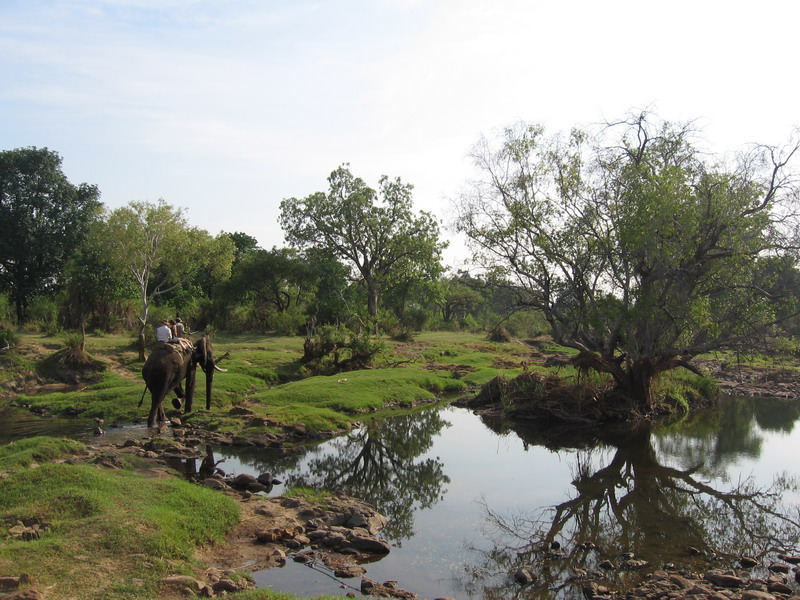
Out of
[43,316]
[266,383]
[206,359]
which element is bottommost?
[266,383]

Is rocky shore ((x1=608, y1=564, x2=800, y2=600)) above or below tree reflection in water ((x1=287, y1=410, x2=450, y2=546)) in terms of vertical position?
above

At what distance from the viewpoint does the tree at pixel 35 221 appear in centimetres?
3984

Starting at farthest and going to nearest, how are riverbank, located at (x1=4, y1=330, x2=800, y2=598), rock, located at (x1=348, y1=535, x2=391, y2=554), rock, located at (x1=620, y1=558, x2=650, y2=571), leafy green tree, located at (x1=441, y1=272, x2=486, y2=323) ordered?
leafy green tree, located at (x1=441, y1=272, x2=486, y2=323)
riverbank, located at (x1=4, y1=330, x2=800, y2=598)
rock, located at (x1=348, y1=535, x2=391, y2=554)
rock, located at (x1=620, y1=558, x2=650, y2=571)

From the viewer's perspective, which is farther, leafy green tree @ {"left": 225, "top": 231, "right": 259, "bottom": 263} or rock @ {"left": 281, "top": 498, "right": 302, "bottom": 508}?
leafy green tree @ {"left": 225, "top": 231, "right": 259, "bottom": 263}

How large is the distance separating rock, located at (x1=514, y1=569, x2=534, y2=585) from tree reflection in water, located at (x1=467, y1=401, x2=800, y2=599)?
0.40 feet

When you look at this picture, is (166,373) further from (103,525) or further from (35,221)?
(35,221)

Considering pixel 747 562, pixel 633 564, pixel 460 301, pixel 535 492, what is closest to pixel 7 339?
pixel 535 492

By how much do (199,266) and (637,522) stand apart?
30035mm

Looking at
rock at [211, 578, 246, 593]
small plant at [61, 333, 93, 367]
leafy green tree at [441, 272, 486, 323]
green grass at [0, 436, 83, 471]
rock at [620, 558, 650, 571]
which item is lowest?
rock at [620, 558, 650, 571]

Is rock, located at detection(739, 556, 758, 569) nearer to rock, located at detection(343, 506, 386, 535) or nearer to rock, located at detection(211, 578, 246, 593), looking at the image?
rock, located at detection(343, 506, 386, 535)

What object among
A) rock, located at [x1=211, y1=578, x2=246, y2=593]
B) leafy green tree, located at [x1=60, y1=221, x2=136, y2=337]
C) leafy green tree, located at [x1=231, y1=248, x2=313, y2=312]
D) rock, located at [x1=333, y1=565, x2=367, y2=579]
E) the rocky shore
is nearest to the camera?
rock, located at [x1=211, y1=578, x2=246, y2=593]

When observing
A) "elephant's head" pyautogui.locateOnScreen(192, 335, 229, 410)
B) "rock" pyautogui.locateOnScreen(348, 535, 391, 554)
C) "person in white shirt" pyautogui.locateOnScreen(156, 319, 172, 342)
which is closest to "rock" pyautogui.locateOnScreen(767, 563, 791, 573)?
"rock" pyautogui.locateOnScreen(348, 535, 391, 554)

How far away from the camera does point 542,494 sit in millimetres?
14508

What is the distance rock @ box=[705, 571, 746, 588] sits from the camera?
9.12 metres
